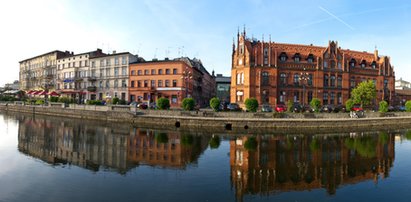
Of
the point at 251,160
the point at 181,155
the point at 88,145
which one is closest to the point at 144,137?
the point at 88,145

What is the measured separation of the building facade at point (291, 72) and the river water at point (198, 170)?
30582mm

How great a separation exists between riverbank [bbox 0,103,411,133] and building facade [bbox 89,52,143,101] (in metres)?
21.9

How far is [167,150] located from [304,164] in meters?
12.7

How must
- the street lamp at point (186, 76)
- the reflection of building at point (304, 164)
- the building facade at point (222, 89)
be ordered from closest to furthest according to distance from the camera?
the reflection of building at point (304, 164), the street lamp at point (186, 76), the building facade at point (222, 89)

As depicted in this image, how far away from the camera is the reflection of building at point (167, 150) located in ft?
64.1

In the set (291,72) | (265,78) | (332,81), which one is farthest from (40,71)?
(332,81)

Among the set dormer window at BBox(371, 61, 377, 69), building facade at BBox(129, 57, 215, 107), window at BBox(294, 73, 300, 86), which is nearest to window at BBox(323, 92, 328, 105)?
window at BBox(294, 73, 300, 86)

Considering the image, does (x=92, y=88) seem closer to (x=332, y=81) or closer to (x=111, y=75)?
(x=111, y=75)

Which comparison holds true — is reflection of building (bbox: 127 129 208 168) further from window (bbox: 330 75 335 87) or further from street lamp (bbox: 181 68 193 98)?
window (bbox: 330 75 335 87)

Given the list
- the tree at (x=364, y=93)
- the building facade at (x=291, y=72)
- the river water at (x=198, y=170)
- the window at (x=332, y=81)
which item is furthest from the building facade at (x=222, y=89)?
the river water at (x=198, y=170)

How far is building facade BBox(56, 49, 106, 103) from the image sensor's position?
245 feet

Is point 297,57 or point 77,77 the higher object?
point 297,57

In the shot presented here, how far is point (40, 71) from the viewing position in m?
92.5

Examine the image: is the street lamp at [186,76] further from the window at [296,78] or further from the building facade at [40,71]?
the building facade at [40,71]
